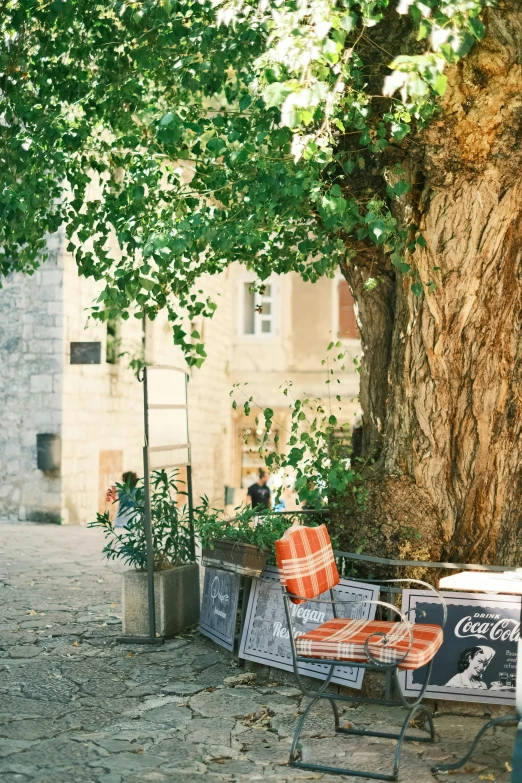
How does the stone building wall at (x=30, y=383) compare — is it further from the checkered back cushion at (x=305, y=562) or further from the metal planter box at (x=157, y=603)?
the checkered back cushion at (x=305, y=562)

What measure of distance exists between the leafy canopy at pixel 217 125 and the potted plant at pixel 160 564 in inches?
46.4

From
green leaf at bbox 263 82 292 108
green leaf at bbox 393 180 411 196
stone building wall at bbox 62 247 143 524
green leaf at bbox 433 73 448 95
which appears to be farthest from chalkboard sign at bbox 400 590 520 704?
stone building wall at bbox 62 247 143 524

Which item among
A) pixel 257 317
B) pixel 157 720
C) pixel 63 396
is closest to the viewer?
pixel 157 720

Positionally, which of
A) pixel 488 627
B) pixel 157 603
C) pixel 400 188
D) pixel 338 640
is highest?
pixel 400 188

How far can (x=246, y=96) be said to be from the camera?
5816mm

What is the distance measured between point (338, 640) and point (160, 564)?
3.15 meters

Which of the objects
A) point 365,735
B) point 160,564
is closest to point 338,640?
point 365,735

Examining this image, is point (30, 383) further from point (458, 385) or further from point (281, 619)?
point (458, 385)

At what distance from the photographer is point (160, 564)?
7.76m

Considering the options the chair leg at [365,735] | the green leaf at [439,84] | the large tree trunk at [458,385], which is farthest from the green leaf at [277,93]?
the chair leg at [365,735]

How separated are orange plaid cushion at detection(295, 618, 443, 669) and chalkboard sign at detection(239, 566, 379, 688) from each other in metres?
0.95

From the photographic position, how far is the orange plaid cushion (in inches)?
180

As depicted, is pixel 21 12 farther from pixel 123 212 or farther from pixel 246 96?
pixel 246 96

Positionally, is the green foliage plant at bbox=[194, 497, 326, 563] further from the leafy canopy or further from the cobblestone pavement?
the leafy canopy
